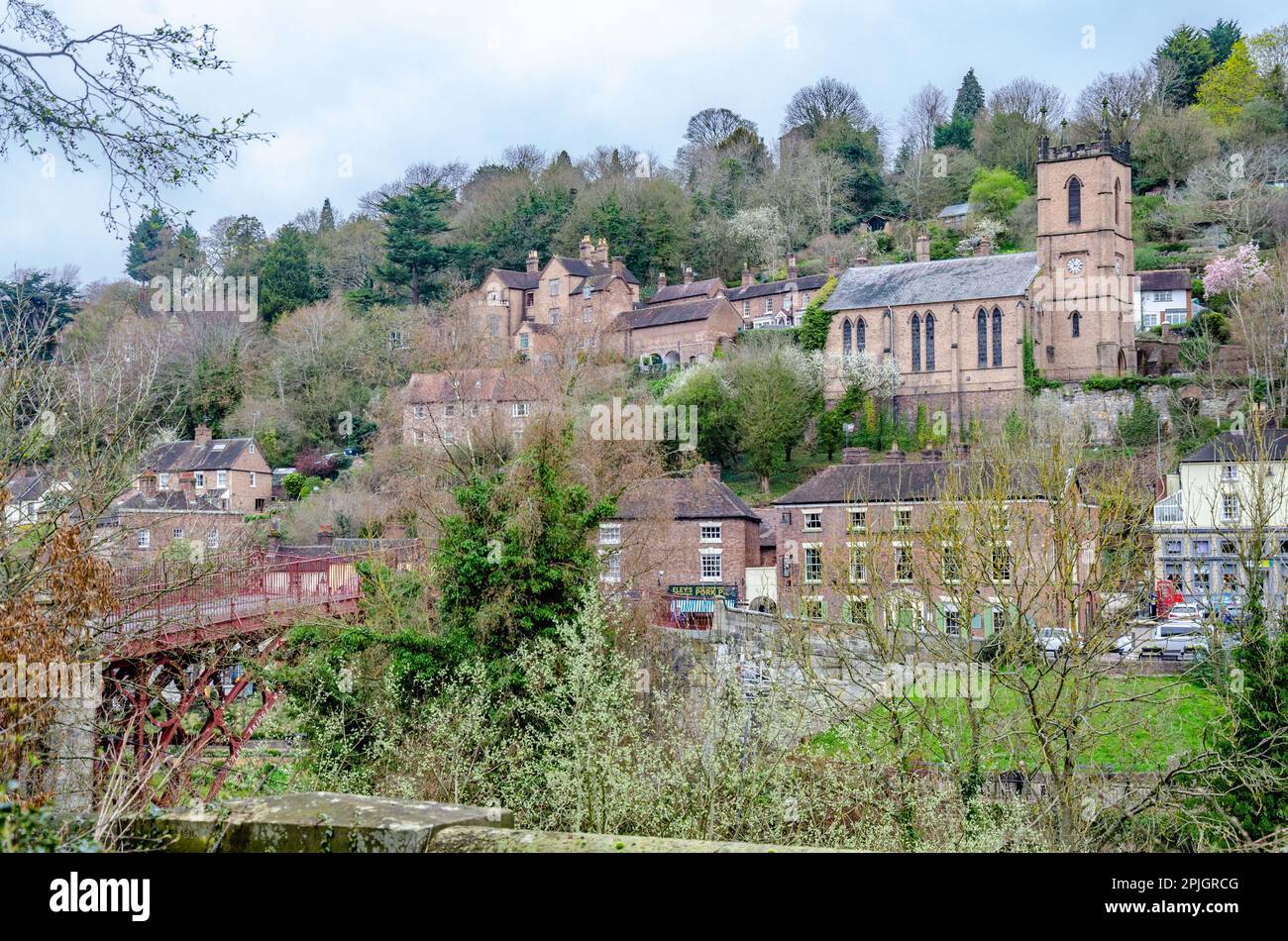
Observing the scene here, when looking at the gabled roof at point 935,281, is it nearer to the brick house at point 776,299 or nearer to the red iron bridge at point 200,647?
the brick house at point 776,299

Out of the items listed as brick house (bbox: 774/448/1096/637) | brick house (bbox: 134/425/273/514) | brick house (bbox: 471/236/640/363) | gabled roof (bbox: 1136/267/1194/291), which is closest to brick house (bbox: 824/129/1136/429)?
gabled roof (bbox: 1136/267/1194/291)

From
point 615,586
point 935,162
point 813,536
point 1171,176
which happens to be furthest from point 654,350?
point 615,586

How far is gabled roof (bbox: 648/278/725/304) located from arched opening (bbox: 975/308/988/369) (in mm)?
16579

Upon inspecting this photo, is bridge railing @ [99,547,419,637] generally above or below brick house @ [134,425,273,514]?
below

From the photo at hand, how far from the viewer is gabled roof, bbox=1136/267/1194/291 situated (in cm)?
5919

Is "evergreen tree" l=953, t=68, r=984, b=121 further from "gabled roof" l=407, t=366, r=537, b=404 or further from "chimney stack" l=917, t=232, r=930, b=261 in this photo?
"gabled roof" l=407, t=366, r=537, b=404

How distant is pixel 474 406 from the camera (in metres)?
34.8

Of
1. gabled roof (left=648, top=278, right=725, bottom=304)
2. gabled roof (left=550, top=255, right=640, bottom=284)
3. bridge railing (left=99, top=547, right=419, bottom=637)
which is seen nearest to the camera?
bridge railing (left=99, top=547, right=419, bottom=637)

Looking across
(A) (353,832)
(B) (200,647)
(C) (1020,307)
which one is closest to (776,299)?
(C) (1020,307)

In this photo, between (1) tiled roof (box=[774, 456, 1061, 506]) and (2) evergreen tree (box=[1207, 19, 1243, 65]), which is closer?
(1) tiled roof (box=[774, 456, 1061, 506])

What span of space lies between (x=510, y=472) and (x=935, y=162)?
242ft

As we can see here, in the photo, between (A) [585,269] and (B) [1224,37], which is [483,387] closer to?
(A) [585,269]

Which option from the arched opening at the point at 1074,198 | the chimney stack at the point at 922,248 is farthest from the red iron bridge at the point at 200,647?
the arched opening at the point at 1074,198

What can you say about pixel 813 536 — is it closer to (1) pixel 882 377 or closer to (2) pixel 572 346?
(2) pixel 572 346
